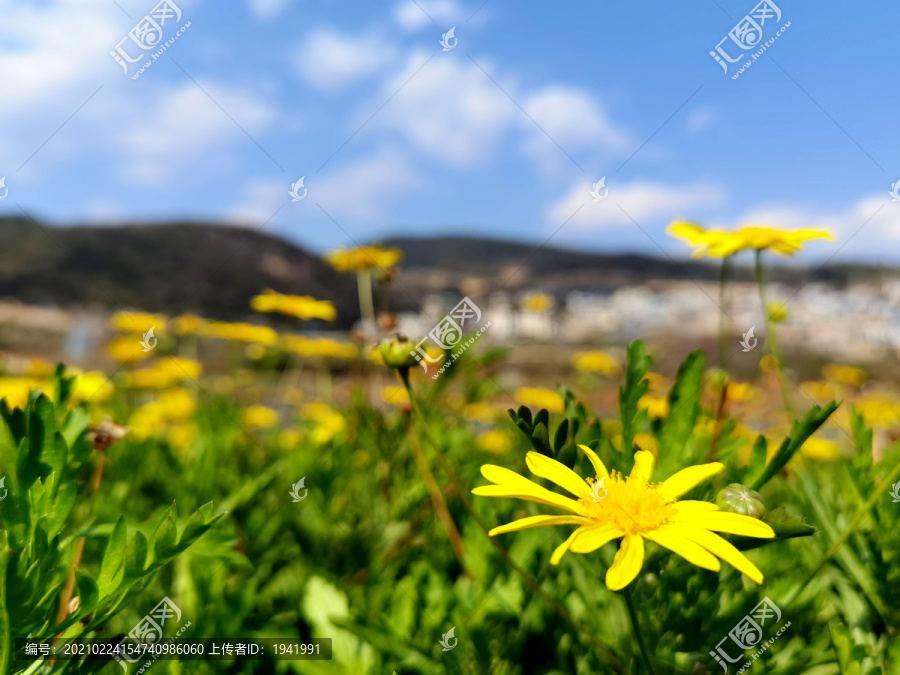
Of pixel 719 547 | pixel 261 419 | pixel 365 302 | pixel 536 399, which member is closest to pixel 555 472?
pixel 719 547

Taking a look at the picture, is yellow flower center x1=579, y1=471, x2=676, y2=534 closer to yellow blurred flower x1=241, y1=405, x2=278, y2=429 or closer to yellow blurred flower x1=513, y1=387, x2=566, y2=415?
yellow blurred flower x1=513, y1=387, x2=566, y2=415

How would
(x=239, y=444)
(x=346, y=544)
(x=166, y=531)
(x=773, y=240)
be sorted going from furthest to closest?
(x=239, y=444) → (x=346, y=544) → (x=773, y=240) → (x=166, y=531)

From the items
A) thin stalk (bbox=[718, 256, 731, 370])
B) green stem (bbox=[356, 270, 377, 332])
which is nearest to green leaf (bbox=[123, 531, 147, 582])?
thin stalk (bbox=[718, 256, 731, 370])

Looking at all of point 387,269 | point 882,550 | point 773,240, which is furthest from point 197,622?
point 387,269

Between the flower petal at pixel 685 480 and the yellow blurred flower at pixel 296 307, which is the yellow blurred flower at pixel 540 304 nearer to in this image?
the yellow blurred flower at pixel 296 307

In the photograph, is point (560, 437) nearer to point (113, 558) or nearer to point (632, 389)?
point (632, 389)

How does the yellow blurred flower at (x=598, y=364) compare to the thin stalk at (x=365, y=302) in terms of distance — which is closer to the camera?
the thin stalk at (x=365, y=302)

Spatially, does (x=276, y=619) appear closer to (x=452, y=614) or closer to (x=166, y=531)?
(x=452, y=614)

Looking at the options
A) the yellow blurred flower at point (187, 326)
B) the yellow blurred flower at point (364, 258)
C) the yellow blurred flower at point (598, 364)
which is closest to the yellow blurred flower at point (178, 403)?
the yellow blurred flower at point (187, 326)
